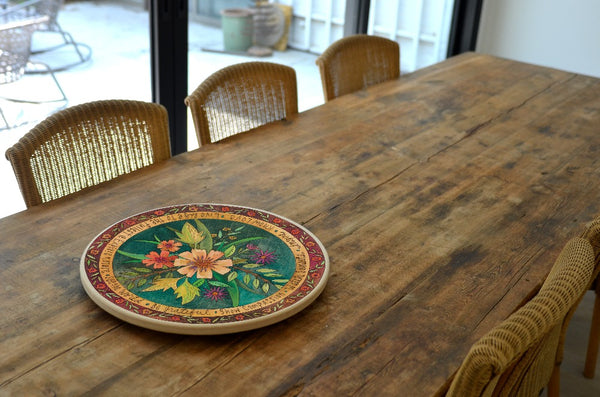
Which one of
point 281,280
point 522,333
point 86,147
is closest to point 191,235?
point 281,280

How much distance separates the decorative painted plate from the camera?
1204 millimetres

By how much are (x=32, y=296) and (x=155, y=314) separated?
0.24 meters

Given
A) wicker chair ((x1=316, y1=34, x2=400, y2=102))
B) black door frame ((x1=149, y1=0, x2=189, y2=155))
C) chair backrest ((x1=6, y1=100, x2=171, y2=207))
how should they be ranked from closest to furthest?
chair backrest ((x1=6, y1=100, x2=171, y2=207))
wicker chair ((x1=316, y1=34, x2=400, y2=102))
black door frame ((x1=149, y1=0, x2=189, y2=155))

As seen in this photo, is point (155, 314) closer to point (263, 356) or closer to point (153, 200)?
point (263, 356)

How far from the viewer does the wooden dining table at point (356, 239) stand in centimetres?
111

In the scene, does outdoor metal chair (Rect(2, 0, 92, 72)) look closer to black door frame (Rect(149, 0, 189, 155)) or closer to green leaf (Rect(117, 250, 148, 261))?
black door frame (Rect(149, 0, 189, 155))

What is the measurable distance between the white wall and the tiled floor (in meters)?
2.18

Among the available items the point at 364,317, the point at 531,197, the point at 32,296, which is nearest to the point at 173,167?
the point at 32,296

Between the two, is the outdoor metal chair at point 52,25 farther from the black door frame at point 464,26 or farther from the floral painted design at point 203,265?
the black door frame at point 464,26

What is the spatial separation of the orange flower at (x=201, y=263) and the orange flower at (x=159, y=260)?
14 millimetres

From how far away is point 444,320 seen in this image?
127cm

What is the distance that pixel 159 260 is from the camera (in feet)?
4.48

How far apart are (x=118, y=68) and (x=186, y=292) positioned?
160cm

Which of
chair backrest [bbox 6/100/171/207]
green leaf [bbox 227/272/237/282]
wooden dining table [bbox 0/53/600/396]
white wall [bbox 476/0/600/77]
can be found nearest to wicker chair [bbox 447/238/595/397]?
wooden dining table [bbox 0/53/600/396]
